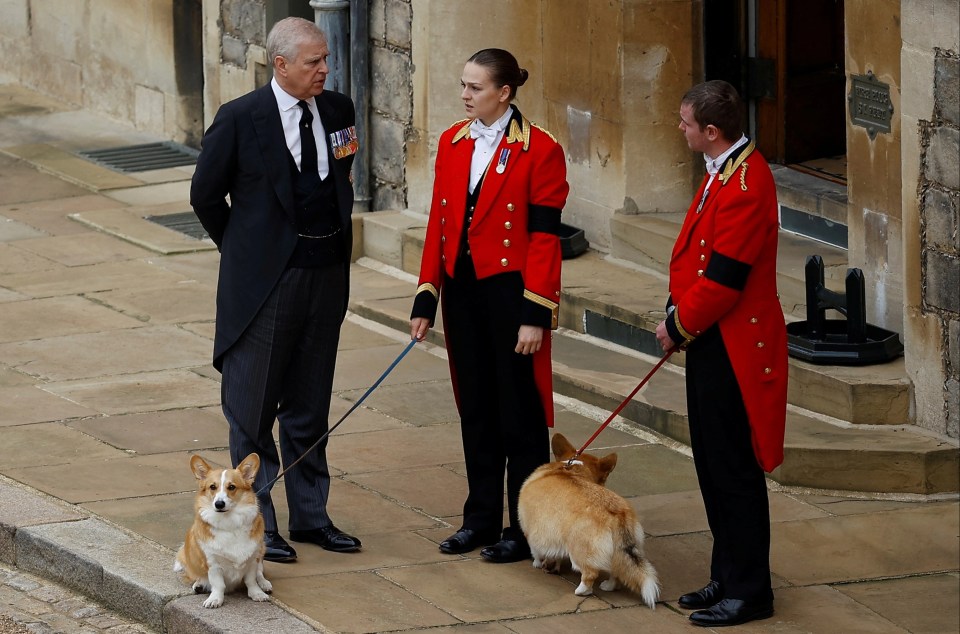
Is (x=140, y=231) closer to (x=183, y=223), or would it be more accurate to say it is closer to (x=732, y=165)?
(x=183, y=223)

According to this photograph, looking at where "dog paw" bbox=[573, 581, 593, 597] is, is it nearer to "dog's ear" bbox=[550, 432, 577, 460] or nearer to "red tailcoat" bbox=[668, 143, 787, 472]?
"dog's ear" bbox=[550, 432, 577, 460]

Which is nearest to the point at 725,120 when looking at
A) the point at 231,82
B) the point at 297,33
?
the point at 297,33

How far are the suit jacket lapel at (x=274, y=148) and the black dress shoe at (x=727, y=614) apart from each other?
203 centimetres

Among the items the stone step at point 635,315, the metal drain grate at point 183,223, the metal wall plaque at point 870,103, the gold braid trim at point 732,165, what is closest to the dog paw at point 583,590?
the gold braid trim at point 732,165

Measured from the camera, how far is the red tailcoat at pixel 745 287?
5.98m

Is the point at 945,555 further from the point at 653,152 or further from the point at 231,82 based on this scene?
the point at 231,82

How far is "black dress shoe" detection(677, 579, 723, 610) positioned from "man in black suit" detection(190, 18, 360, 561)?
50.6 inches

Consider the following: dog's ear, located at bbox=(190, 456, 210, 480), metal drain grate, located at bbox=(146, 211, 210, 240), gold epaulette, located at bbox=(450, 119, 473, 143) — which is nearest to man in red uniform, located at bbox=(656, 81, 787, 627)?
gold epaulette, located at bbox=(450, 119, 473, 143)

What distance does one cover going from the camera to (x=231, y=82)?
13.3m

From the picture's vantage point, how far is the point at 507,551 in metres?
6.74

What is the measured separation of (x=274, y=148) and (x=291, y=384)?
0.91 m

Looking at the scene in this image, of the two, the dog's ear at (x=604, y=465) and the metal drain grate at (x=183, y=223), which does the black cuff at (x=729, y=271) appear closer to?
the dog's ear at (x=604, y=465)

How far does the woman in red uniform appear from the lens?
6.52 meters

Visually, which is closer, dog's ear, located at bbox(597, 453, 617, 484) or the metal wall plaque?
dog's ear, located at bbox(597, 453, 617, 484)
